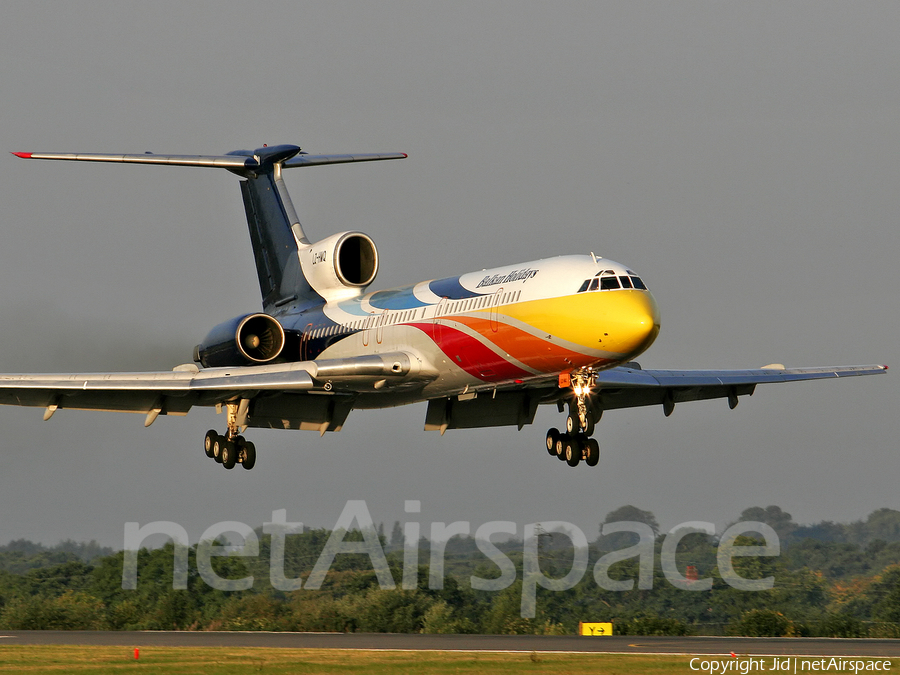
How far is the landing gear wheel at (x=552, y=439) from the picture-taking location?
2903 cm

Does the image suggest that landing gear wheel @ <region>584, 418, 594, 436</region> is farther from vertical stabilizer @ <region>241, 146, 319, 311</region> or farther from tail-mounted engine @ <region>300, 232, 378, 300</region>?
vertical stabilizer @ <region>241, 146, 319, 311</region>

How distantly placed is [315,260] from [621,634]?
15.5m

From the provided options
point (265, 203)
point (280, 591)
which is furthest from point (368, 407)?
point (280, 591)

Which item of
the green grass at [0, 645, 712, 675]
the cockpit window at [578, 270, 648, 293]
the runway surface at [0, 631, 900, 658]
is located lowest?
the green grass at [0, 645, 712, 675]

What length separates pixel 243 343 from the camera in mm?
32156

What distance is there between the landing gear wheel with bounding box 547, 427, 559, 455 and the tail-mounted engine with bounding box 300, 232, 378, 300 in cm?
710

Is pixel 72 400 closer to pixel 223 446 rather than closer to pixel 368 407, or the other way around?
pixel 223 446

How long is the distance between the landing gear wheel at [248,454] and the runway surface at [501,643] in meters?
4.91

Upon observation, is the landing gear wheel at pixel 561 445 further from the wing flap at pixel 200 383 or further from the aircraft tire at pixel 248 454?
the aircraft tire at pixel 248 454

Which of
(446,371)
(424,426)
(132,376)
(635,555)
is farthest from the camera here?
(635,555)

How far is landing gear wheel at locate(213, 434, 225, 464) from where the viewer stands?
32516 millimetres

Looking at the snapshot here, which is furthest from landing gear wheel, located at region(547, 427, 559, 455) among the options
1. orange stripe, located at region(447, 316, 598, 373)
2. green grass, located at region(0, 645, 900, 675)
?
green grass, located at region(0, 645, 900, 675)

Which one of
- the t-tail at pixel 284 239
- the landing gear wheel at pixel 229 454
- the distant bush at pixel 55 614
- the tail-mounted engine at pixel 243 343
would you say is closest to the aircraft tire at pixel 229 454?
the landing gear wheel at pixel 229 454

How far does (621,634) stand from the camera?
39.1 metres
